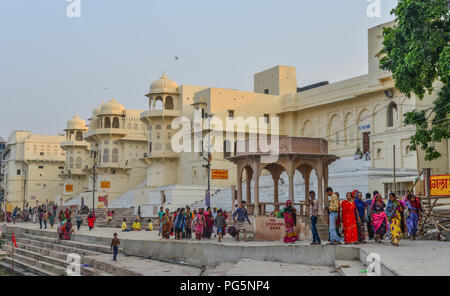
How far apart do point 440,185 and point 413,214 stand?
1.44 metres

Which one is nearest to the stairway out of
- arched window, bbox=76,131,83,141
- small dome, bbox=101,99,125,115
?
small dome, bbox=101,99,125,115

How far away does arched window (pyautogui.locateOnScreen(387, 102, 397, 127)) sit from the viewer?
34.5 m

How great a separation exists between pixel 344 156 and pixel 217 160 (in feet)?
32.6

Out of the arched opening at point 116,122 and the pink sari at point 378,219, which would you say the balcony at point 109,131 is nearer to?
the arched opening at point 116,122

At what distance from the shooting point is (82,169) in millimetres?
63125

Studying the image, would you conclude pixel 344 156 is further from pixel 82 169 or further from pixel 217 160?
pixel 82 169

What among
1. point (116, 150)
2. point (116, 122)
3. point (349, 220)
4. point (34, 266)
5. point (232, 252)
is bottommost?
point (34, 266)

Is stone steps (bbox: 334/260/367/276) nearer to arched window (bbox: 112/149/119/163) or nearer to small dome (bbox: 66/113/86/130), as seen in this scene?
arched window (bbox: 112/149/119/163)

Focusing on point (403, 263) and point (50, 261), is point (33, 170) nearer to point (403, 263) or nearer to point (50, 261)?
point (50, 261)

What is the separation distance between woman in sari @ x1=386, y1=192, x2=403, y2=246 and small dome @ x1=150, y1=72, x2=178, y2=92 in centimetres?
3695

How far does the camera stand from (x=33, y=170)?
73.4 metres

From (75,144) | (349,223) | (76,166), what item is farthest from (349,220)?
(76,166)

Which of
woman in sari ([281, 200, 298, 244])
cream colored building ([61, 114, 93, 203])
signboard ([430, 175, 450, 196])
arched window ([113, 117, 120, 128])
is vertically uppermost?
Answer: arched window ([113, 117, 120, 128])

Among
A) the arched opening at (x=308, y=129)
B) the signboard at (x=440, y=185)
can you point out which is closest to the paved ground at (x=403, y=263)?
the signboard at (x=440, y=185)
